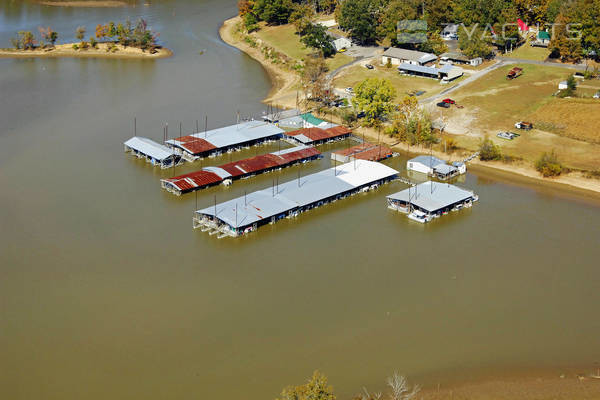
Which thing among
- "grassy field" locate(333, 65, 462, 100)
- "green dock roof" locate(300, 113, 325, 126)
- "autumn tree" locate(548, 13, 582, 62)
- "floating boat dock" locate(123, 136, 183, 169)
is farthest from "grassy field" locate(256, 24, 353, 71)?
"floating boat dock" locate(123, 136, 183, 169)

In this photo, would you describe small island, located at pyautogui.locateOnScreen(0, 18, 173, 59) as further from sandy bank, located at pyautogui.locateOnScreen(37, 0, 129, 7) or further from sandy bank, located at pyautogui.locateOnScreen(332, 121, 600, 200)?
sandy bank, located at pyautogui.locateOnScreen(332, 121, 600, 200)

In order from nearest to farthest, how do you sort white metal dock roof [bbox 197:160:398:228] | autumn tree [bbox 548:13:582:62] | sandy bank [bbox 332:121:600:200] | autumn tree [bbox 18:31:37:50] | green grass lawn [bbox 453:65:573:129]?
white metal dock roof [bbox 197:160:398:228], sandy bank [bbox 332:121:600:200], green grass lawn [bbox 453:65:573:129], autumn tree [bbox 548:13:582:62], autumn tree [bbox 18:31:37:50]

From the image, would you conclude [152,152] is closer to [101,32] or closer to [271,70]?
[271,70]

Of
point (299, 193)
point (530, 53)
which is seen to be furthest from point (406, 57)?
point (299, 193)

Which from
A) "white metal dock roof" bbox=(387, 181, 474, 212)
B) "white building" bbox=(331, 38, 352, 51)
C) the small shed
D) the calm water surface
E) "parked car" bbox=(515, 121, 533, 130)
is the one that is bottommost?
the calm water surface

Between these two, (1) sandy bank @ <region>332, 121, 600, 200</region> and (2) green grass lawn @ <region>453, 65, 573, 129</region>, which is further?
(2) green grass lawn @ <region>453, 65, 573, 129</region>

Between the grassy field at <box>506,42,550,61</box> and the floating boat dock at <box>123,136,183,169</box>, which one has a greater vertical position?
the grassy field at <box>506,42,550,61</box>
